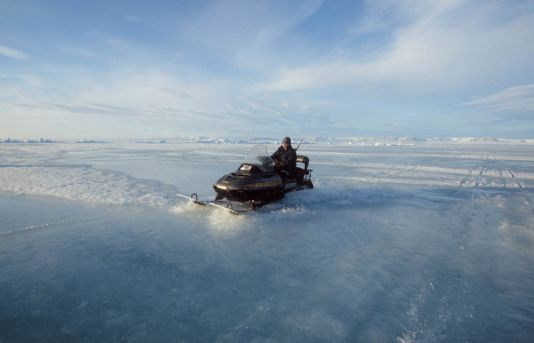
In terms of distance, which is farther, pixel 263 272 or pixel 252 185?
pixel 252 185

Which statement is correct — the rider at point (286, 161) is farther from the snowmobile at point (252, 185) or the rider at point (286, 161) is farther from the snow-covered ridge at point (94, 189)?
the snow-covered ridge at point (94, 189)

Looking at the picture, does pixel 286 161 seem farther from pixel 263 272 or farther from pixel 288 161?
pixel 263 272

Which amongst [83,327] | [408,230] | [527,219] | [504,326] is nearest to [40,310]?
[83,327]

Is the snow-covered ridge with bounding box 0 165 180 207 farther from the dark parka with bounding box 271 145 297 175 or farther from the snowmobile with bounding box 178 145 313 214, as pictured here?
the dark parka with bounding box 271 145 297 175

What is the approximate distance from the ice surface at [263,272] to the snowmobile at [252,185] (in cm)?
35

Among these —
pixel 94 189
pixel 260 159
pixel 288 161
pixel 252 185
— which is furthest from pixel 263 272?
pixel 94 189

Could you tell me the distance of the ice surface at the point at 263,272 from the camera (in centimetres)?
300

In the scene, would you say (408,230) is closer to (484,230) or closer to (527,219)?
(484,230)

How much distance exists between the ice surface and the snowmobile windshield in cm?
102

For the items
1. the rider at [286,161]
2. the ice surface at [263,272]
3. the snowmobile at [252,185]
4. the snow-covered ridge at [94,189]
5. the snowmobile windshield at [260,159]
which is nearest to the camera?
the ice surface at [263,272]

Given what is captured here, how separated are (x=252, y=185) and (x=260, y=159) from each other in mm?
1088

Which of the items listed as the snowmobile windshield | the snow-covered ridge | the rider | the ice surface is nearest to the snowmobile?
the snowmobile windshield

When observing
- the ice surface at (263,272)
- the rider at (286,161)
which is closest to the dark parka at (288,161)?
the rider at (286,161)

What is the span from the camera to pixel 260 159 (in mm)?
8375
